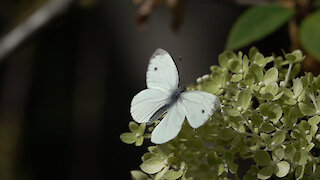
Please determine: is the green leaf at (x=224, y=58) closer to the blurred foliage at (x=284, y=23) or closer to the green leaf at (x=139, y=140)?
the blurred foliage at (x=284, y=23)

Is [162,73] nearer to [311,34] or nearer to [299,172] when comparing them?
[299,172]

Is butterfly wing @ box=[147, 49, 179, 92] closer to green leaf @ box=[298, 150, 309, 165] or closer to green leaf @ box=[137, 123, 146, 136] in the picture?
green leaf @ box=[137, 123, 146, 136]

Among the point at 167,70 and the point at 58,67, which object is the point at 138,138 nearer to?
the point at 167,70

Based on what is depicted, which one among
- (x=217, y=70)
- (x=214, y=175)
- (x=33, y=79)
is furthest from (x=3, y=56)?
(x=33, y=79)

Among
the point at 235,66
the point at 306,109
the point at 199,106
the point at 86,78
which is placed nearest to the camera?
the point at 199,106

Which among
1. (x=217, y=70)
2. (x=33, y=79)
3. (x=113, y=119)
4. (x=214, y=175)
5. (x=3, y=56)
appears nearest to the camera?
(x=214, y=175)

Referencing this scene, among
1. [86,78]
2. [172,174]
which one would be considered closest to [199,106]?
[172,174]
